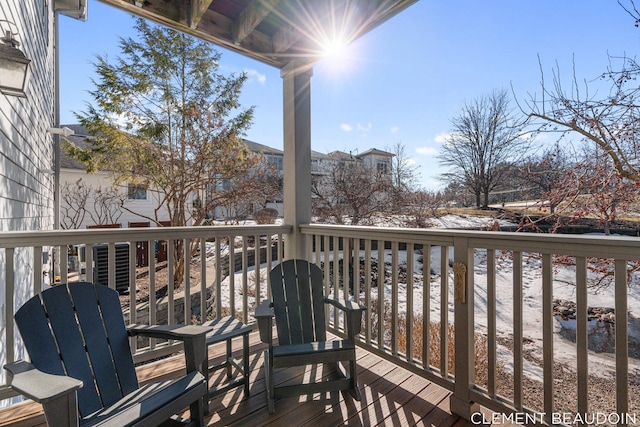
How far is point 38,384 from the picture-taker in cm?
110

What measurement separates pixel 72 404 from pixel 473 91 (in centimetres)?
676

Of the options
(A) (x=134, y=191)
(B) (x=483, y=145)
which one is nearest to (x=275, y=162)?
(A) (x=134, y=191)

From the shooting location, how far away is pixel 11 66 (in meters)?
2.01

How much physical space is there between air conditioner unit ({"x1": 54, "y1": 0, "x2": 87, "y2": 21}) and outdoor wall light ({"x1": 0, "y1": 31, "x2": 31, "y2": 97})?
4717mm

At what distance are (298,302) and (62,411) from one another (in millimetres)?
1576

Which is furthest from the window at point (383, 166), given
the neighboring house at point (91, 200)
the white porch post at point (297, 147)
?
the neighboring house at point (91, 200)

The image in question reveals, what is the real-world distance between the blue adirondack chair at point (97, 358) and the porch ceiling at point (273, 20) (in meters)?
2.28

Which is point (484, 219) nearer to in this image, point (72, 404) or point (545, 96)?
point (545, 96)

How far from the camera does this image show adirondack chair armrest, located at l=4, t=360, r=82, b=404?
102cm

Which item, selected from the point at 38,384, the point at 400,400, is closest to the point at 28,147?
the point at 38,384

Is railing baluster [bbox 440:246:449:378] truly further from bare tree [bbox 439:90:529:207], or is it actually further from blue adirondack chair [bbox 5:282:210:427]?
bare tree [bbox 439:90:529:207]

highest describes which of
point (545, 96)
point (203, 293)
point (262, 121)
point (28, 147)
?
point (262, 121)

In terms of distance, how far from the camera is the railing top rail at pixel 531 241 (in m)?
1.40

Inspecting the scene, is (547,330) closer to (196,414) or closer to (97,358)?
(196,414)
